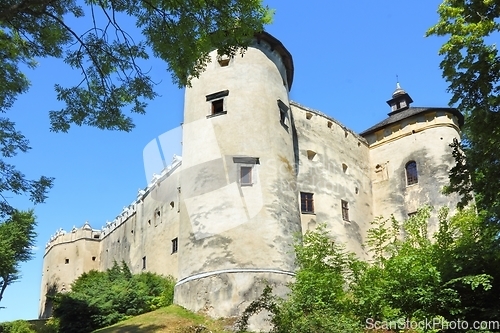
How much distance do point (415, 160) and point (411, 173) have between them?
802mm

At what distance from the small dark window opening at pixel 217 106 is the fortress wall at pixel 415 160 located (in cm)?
1286

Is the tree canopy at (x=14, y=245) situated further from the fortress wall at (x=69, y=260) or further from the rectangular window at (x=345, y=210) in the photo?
the rectangular window at (x=345, y=210)

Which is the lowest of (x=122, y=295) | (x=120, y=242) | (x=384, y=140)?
(x=122, y=295)

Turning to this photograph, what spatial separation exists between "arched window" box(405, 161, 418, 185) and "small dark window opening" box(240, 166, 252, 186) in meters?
13.2

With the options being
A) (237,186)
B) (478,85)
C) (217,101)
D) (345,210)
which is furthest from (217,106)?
(478,85)

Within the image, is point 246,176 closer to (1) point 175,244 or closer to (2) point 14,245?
(1) point 175,244

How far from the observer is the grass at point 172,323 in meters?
17.4

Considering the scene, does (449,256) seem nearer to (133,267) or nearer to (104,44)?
(104,44)

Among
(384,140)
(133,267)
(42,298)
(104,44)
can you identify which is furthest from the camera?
(42,298)

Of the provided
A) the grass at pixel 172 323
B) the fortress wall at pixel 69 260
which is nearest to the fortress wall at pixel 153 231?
the fortress wall at pixel 69 260

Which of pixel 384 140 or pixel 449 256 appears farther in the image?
pixel 384 140

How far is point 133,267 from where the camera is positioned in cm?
3591

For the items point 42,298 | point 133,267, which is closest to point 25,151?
point 133,267

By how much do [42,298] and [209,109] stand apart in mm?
34717
